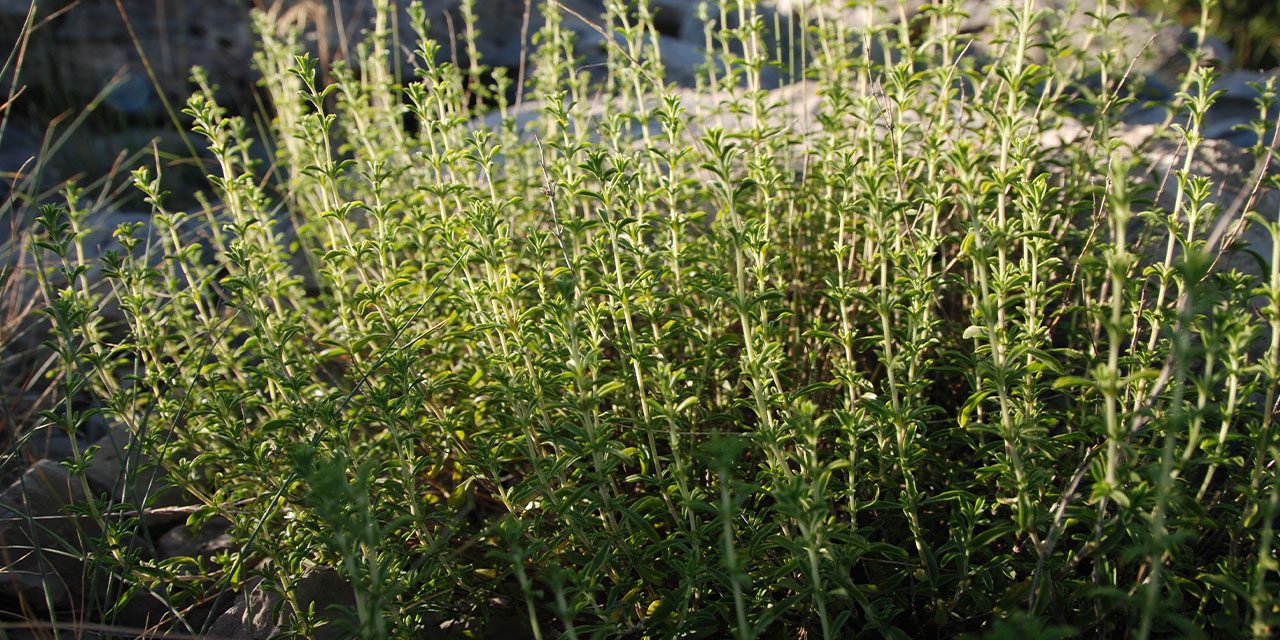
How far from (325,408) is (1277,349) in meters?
2.45

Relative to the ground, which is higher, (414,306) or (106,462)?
(414,306)

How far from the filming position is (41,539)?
130 inches

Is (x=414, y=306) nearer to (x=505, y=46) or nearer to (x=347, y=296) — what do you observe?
(x=347, y=296)

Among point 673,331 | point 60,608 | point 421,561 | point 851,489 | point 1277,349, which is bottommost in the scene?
point 60,608

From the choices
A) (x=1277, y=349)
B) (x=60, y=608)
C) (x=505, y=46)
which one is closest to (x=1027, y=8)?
(x=1277, y=349)

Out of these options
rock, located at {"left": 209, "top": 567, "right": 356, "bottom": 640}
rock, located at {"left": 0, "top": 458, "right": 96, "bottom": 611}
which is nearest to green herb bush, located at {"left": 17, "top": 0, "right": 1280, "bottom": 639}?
rock, located at {"left": 209, "top": 567, "right": 356, "bottom": 640}

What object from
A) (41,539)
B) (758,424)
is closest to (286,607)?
(41,539)

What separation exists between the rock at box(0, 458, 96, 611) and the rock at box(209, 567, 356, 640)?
0.66 m

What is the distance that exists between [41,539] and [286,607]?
4.52ft

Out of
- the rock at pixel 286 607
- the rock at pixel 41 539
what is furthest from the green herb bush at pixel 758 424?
the rock at pixel 41 539

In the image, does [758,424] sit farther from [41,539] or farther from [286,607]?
[41,539]

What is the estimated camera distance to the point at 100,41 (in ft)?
→ 28.7

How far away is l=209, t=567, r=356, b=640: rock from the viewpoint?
104 inches

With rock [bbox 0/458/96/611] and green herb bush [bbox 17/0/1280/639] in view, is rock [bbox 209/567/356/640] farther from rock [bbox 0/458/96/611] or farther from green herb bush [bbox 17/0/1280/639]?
rock [bbox 0/458/96/611]
